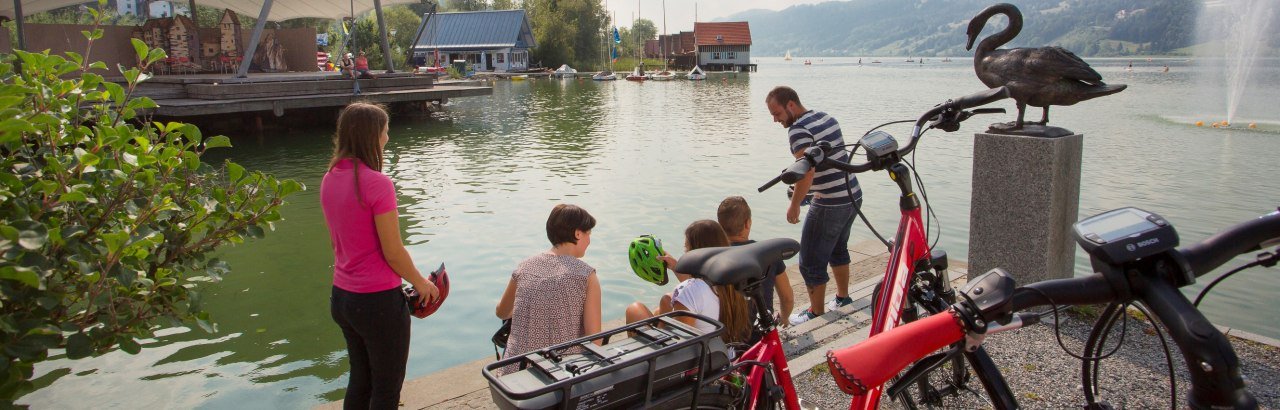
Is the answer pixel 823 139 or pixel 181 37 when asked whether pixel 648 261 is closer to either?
pixel 823 139

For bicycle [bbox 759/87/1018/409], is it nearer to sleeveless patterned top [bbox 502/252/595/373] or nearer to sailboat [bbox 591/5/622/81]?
sleeveless patterned top [bbox 502/252/595/373]

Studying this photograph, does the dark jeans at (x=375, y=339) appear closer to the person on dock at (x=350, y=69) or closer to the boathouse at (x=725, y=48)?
the person on dock at (x=350, y=69)

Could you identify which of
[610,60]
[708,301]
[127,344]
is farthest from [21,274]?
[610,60]

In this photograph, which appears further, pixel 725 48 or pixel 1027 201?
pixel 725 48

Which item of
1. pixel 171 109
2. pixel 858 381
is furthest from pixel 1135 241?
pixel 171 109

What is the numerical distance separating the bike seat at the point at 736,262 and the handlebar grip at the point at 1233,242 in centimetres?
125

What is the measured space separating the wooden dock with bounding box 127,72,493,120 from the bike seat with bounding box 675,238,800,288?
17.6m

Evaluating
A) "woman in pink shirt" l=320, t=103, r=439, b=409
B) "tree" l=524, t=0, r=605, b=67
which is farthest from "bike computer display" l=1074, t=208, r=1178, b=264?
"tree" l=524, t=0, r=605, b=67

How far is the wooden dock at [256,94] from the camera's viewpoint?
715 inches

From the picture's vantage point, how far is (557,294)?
11.1 ft

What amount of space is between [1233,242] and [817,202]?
3808 millimetres

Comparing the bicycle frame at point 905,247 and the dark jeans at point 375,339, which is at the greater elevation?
the bicycle frame at point 905,247

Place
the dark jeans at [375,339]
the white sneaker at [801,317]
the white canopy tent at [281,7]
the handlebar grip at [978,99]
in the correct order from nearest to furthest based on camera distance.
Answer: the handlebar grip at [978,99] < the dark jeans at [375,339] < the white sneaker at [801,317] < the white canopy tent at [281,7]

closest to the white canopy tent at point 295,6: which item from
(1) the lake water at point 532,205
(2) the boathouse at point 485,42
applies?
(1) the lake water at point 532,205
